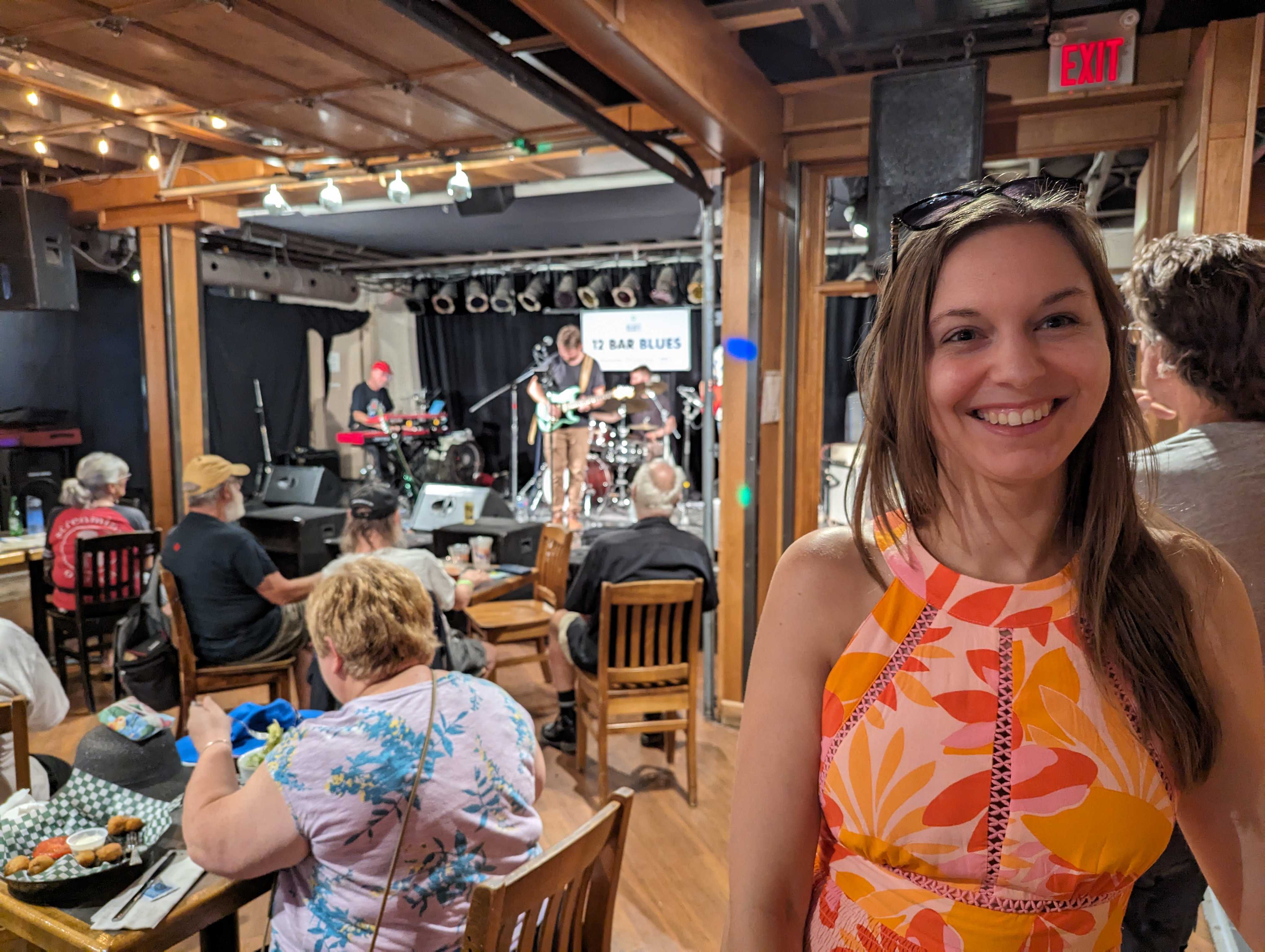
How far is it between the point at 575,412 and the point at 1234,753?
740cm

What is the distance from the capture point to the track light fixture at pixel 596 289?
32.0 feet

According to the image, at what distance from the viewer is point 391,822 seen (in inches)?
54.7

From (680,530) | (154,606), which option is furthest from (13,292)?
(680,530)

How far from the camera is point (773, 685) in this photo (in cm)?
83

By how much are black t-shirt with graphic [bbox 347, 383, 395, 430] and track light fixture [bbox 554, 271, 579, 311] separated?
235 centimetres

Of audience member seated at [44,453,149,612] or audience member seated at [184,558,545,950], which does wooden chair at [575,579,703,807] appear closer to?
audience member seated at [184,558,545,950]

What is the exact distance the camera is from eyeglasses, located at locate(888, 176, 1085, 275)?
33.2 inches

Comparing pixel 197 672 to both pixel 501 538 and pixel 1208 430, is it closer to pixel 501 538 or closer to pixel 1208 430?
pixel 501 538

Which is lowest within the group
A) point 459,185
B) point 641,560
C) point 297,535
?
point 297,535

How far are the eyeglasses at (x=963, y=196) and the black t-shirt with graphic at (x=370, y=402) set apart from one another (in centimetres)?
949

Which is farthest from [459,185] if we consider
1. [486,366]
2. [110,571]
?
[486,366]

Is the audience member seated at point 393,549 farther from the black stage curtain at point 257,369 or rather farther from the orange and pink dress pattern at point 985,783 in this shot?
the black stage curtain at point 257,369

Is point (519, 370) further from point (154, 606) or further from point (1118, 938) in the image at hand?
point (1118, 938)

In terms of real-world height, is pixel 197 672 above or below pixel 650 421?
below
